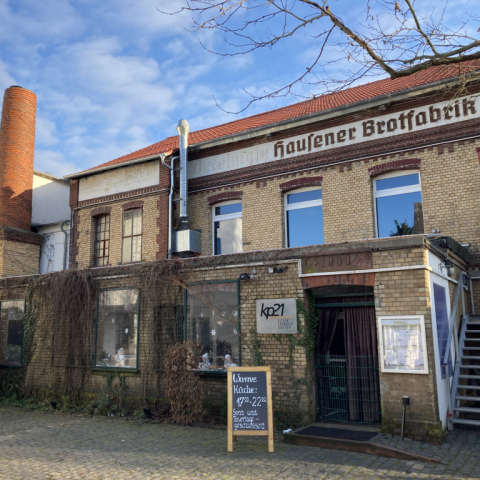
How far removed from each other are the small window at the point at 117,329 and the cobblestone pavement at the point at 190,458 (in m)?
2.68

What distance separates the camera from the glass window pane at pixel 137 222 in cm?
1705

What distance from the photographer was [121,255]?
56.5ft

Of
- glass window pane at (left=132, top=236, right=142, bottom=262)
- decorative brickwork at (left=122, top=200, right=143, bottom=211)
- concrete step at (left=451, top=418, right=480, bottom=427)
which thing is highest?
decorative brickwork at (left=122, top=200, right=143, bottom=211)

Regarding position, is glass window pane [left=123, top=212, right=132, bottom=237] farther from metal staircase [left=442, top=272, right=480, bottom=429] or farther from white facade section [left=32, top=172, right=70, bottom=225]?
metal staircase [left=442, top=272, right=480, bottom=429]

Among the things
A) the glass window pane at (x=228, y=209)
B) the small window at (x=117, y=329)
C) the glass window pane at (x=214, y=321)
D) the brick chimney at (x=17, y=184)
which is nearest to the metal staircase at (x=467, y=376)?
the glass window pane at (x=214, y=321)

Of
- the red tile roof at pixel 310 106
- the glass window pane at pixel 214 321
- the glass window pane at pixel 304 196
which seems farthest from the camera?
the glass window pane at pixel 304 196

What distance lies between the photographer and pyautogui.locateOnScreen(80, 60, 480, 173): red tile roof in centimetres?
1370

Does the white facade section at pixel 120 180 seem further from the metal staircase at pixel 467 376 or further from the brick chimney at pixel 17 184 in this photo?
the metal staircase at pixel 467 376

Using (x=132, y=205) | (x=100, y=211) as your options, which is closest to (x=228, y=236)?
(x=132, y=205)

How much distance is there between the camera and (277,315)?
10.3m

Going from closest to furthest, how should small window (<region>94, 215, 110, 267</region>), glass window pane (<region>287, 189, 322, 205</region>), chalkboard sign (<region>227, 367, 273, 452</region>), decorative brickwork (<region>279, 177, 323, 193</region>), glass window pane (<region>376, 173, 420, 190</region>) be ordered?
chalkboard sign (<region>227, 367, 273, 452</region>)
glass window pane (<region>376, 173, 420, 190</region>)
decorative brickwork (<region>279, 177, 323, 193</region>)
glass window pane (<region>287, 189, 322, 205</region>)
small window (<region>94, 215, 110, 267</region>)

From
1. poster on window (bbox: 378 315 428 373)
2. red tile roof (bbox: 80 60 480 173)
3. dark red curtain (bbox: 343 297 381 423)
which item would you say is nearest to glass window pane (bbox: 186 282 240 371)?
dark red curtain (bbox: 343 297 381 423)

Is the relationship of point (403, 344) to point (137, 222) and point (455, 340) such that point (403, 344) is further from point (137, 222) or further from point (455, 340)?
point (137, 222)

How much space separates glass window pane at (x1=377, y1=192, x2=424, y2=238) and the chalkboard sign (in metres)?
6.29
